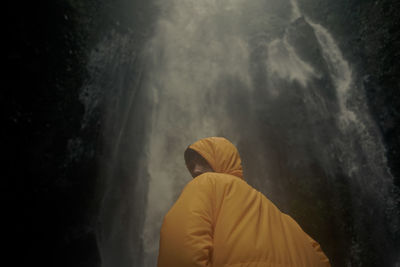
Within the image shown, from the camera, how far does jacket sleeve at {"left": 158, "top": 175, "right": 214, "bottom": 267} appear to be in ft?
4.30

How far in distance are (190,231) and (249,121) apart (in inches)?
105

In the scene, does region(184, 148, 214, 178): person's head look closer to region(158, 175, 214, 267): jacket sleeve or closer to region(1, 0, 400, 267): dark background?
region(158, 175, 214, 267): jacket sleeve

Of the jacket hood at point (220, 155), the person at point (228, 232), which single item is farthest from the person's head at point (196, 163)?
the person at point (228, 232)

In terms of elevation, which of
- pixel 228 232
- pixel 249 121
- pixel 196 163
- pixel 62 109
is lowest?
pixel 228 232

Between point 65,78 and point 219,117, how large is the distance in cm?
225

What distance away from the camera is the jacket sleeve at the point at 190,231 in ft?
4.30

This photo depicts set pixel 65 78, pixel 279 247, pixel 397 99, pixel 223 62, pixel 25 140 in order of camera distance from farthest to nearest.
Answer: pixel 223 62 < pixel 397 99 < pixel 65 78 < pixel 25 140 < pixel 279 247

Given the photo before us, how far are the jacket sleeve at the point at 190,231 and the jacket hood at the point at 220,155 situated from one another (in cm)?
37

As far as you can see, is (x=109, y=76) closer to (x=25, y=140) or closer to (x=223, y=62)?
(x=25, y=140)

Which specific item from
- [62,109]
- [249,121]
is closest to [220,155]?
[62,109]

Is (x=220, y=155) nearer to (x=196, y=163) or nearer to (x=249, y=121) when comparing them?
(x=196, y=163)

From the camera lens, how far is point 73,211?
2555mm

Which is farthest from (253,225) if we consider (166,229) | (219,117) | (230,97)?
(230,97)

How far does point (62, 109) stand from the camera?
2.41 meters
